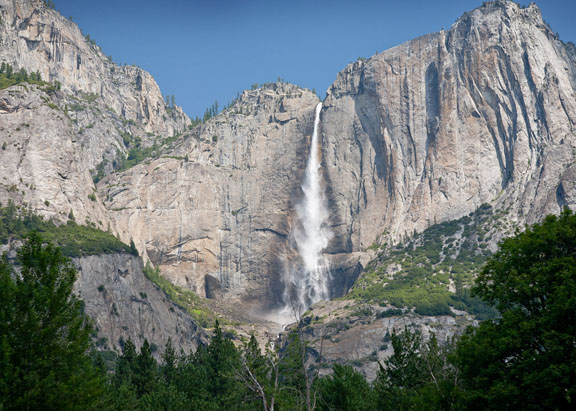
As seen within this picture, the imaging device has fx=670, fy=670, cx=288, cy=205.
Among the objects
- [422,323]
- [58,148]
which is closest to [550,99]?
[422,323]

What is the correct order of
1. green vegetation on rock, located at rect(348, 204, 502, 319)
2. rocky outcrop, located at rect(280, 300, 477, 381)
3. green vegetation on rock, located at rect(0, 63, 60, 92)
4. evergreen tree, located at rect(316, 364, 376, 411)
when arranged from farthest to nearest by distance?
1. green vegetation on rock, located at rect(0, 63, 60, 92)
2. green vegetation on rock, located at rect(348, 204, 502, 319)
3. rocky outcrop, located at rect(280, 300, 477, 381)
4. evergreen tree, located at rect(316, 364, 376, 411)

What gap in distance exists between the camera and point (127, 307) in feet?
459

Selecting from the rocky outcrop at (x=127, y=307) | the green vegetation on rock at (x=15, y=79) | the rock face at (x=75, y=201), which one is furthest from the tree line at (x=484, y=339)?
the green vegetation on rock at (x=15, y=79)

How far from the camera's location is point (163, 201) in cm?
19900

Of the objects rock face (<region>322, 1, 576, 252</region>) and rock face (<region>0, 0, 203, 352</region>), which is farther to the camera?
rock face (<region>322, 1, 576, 252</region>)

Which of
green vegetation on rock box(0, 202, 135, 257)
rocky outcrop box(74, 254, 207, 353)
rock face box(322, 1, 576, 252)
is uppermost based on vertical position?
rock face box(322, 1, 576, 252)

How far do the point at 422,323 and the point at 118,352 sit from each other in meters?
62.2

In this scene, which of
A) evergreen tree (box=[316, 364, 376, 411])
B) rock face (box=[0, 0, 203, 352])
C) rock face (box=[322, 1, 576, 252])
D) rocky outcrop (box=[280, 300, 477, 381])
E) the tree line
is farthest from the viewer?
rock face (box=[322, 1, 576, 252])

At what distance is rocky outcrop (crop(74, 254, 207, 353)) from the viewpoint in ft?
434

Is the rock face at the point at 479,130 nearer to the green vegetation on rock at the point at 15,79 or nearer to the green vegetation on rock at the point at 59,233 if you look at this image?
the green vegetation on rock at the point at 59,233

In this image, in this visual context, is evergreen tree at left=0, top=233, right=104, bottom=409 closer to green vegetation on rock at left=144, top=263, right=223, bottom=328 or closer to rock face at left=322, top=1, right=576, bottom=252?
green vegetation on rock at left=144, top=263, right=223, bottom=328

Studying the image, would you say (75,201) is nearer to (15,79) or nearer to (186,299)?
(186,299)

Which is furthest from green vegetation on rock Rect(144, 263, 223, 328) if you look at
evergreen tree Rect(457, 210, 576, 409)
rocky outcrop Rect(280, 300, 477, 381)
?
evergreen tree Rect(457, 210, 576, 409)

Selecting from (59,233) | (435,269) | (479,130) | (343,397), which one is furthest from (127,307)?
(479,130)
